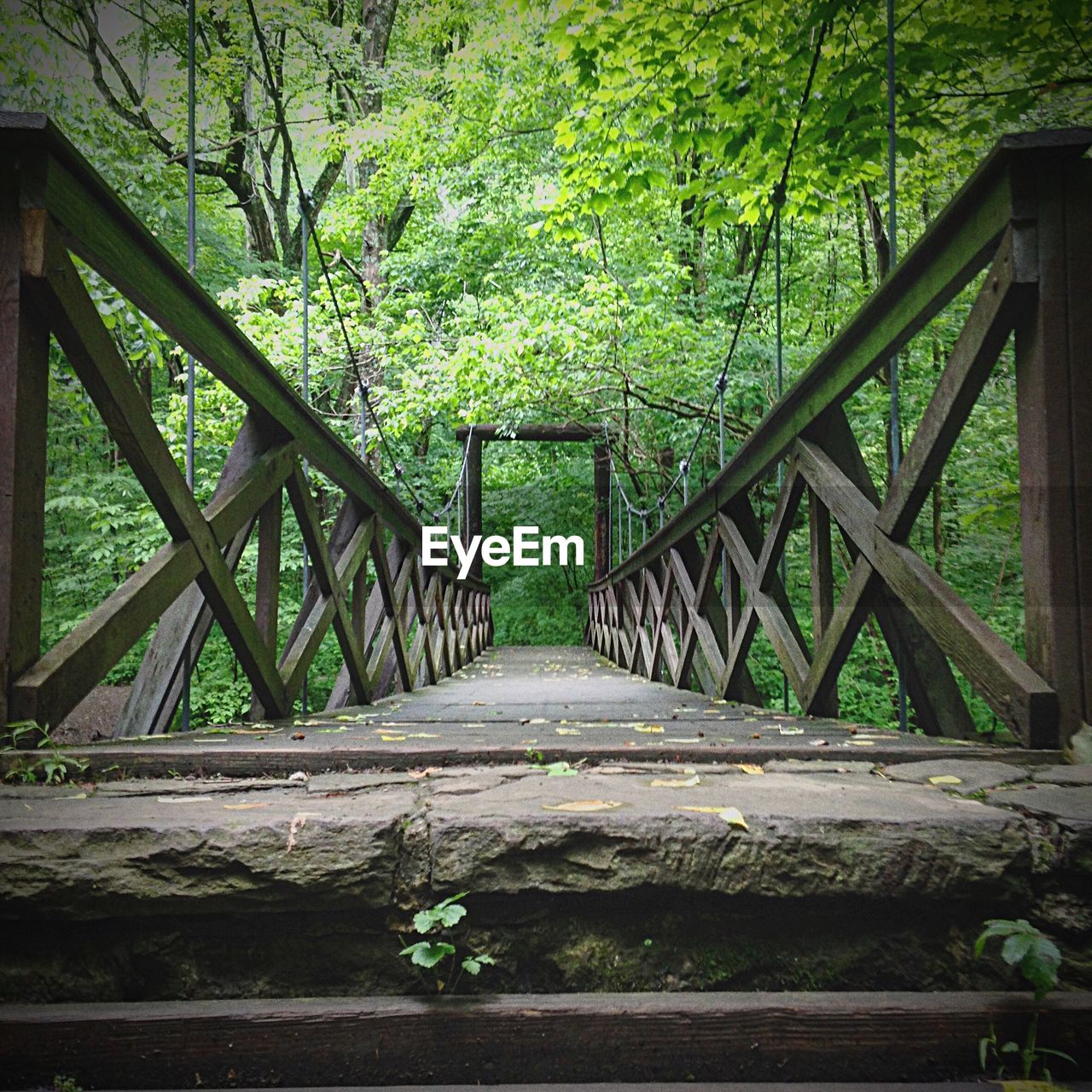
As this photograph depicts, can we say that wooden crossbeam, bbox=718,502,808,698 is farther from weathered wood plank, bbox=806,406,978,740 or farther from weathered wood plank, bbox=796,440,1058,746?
weathered wood plank, bbox=796,440,1058,746

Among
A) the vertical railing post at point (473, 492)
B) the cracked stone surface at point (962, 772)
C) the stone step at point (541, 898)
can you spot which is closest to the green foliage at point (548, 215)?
the vertical railing post at point (473, 492)

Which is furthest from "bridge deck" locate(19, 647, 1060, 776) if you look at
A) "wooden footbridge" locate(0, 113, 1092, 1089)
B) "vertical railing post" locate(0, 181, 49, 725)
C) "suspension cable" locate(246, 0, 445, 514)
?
"suspension cable" locate(246, 0, 445, 514)

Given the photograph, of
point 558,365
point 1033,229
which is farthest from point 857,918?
point 558,365

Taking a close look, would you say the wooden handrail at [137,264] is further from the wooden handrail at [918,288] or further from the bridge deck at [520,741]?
the wooden handrail at [918,288]

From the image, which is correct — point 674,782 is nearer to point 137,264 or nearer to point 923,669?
point 923,669

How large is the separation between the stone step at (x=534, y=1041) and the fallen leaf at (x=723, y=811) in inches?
7.1

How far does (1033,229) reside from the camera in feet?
4.29

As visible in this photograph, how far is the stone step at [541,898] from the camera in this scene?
35.3 inches

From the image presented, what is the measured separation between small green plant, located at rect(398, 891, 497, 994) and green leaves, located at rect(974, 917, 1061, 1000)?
20.6 inches

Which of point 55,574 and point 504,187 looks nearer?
point 55,574

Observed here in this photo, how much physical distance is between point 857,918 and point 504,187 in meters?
10.6

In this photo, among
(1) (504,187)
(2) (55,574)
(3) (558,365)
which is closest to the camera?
(3) (558,365)

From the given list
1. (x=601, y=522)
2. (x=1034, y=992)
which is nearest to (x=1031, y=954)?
(x=1034, y=992)

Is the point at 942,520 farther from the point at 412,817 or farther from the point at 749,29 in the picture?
the point at 412,817
